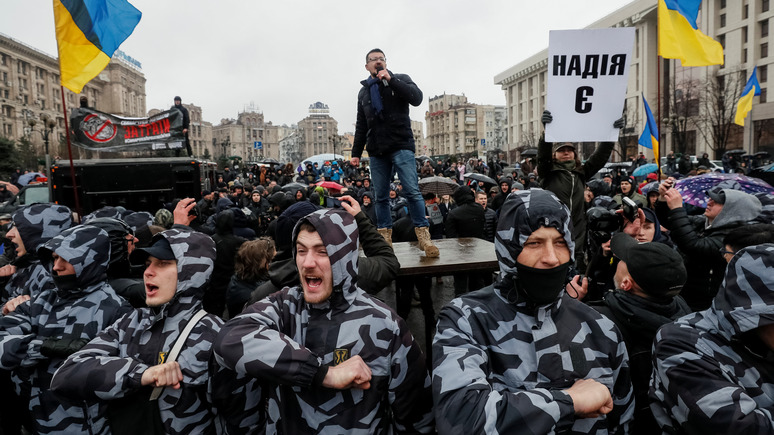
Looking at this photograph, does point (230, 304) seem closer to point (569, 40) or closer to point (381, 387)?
point (381, 387)

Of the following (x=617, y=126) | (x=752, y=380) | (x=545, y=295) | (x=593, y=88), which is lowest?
(x=752, y=380)

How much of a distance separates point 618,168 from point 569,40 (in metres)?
13.7

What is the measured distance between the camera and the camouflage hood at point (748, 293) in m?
1.65

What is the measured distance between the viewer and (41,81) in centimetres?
8206

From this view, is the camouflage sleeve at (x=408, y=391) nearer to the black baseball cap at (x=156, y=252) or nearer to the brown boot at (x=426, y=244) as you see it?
the black baseball cap at (x=156, y=252)

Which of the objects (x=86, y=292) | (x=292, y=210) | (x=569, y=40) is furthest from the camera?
(x=569, y=40)

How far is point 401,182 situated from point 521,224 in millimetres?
2826

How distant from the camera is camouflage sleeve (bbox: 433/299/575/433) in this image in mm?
1532

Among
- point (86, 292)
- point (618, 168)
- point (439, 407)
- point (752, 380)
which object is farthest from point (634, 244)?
point (618, 168)

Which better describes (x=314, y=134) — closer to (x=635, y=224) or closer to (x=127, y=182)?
(x=127, y=182)

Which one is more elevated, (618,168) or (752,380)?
(618,168)

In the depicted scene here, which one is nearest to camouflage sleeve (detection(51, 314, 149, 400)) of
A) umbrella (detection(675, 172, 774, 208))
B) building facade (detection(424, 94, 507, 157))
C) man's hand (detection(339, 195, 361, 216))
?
man's hand (detection(339, 195, 361, 216))

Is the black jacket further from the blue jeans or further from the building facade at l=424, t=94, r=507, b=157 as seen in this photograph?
the building facade at l=424, t=94, r=507, b=157

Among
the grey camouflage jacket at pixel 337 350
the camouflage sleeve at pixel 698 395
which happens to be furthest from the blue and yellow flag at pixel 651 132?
the grey camouflage jacket at pixel 337 350
